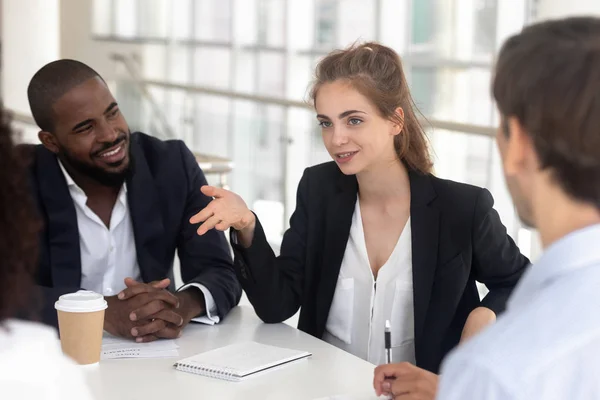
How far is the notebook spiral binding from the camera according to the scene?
Answer: 1.63 metres

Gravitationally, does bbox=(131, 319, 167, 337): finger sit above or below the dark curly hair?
below

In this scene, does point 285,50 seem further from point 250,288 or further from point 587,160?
point 587,160

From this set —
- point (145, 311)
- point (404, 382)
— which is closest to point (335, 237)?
point (145, 311)

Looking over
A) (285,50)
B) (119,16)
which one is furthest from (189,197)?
(119,16)

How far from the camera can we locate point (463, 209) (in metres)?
2.15

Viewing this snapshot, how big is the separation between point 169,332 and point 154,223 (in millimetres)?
494

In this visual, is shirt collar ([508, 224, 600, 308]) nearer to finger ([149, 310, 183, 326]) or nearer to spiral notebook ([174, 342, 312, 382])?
spiral notebook ([174, 342, 312, 382])

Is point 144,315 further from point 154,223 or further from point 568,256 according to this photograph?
point 568,256

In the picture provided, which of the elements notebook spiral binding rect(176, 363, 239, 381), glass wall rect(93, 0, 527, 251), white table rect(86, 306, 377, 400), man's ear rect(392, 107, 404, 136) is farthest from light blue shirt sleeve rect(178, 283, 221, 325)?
glass wall rect(93, 0, 527, 251)

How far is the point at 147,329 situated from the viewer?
1.89 meters

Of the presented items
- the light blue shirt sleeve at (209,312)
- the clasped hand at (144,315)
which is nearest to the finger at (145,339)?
the clasped hand at (144,315)

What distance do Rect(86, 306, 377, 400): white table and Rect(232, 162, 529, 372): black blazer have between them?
256 mm

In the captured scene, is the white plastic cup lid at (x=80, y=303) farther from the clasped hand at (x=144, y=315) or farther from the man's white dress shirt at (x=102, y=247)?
the man's white dress shirt at (x=102, y=247)

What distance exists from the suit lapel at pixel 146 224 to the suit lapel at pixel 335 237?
46 cm
